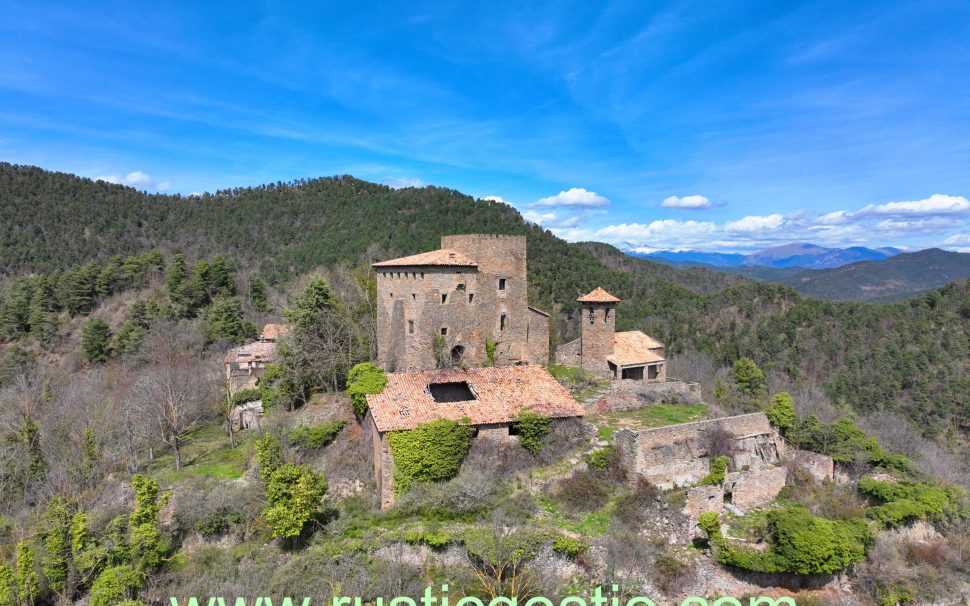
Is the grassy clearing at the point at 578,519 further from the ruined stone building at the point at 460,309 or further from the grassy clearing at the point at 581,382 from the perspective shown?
the ruined stone building at the point at 460,309

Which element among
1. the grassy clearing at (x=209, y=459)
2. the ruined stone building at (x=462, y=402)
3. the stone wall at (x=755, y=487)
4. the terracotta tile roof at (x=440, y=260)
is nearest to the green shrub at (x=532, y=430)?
the ruined stone building at (x=462, y=402)

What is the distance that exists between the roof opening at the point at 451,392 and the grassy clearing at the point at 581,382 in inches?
223

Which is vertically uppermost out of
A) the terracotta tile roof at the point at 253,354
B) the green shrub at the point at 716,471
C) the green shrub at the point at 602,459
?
the terracotta tile roof at the point at 253,354

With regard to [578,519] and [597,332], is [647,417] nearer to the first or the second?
[597,332]

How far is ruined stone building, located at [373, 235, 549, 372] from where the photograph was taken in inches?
1006

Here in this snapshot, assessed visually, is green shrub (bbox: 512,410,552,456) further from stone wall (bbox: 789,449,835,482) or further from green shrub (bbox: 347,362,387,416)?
stone wall (bbox: 789,449,835,482)

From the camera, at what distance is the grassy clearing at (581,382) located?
26.8 meters

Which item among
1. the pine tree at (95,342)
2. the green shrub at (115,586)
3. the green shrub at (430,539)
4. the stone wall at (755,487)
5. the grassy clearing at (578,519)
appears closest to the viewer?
the green shrub at (115,586)

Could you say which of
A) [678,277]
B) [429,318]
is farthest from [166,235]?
[678,277]

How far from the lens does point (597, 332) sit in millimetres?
29875

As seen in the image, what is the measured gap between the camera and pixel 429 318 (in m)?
25.5

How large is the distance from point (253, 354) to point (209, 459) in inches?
511

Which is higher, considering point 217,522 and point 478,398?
point 478,398

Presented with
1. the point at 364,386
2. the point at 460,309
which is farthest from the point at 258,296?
the point at 364,386
